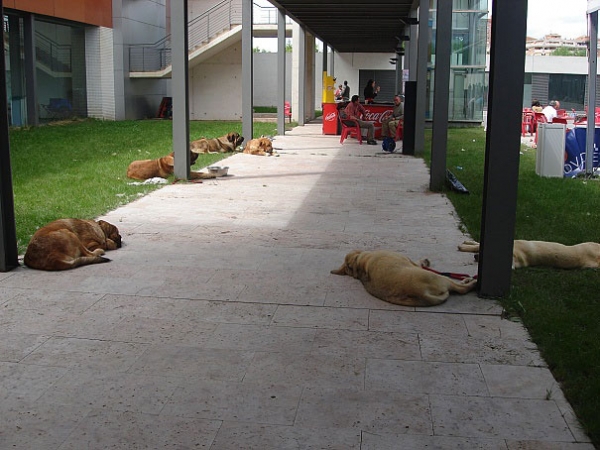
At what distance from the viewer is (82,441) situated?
3.81 meters

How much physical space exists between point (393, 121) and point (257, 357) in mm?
17748

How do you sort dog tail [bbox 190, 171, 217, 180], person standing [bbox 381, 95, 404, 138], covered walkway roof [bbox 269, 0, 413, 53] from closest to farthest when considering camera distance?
1. dog tail [bbox 190, 171, 217, 180]
2. covered walkway roof [bbox 269, 0, 413, 53]
3. person standing [bbox 381, 95, 404, 138]

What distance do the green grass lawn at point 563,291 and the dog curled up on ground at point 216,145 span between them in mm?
7314

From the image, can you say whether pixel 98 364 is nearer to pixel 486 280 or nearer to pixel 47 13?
pixel 486 280

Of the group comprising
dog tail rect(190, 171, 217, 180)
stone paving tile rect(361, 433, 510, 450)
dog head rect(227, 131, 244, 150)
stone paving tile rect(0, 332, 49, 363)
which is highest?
dog head rect(227, 131, 244, 150)

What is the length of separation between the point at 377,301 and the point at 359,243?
2242 millimetres

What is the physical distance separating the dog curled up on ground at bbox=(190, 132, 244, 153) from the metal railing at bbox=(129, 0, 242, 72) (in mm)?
16704

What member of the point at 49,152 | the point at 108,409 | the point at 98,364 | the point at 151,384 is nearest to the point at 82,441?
the point at 108,409

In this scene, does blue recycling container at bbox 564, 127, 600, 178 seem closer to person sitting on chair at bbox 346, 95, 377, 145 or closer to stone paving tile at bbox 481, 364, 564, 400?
person sitting on chair at bbox 346, 95, 377, 145

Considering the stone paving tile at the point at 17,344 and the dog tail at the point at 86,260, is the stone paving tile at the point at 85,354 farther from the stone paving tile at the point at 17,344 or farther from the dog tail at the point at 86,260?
the dog tail at the point at 86,260

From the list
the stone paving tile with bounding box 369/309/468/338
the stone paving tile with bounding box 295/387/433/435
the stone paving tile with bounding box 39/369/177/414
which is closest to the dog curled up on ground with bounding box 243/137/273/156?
the stone paving tile with bounding box 369/309/468/338

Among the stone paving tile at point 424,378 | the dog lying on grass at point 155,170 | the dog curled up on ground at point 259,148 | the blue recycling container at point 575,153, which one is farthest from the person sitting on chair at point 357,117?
the stone paving tile at point 424,378

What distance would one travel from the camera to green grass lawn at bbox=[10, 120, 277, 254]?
1040 cm

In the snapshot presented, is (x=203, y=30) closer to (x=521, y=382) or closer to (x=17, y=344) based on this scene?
(x=17, y=344)
